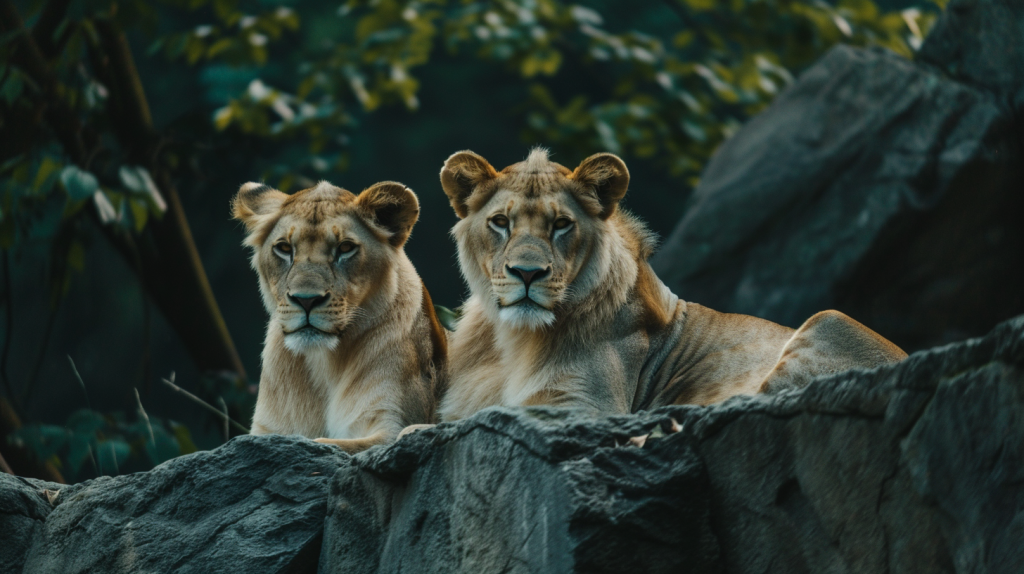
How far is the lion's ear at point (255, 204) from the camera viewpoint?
445 cm

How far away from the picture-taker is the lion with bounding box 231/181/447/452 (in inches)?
159

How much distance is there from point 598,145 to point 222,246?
239 inches

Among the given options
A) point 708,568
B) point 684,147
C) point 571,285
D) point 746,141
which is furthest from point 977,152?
point 708,568

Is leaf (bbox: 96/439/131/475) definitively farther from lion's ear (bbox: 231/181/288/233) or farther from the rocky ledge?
the rocky ledge

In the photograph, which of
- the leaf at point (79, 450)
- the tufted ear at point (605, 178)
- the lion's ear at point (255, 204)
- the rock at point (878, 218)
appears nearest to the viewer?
the tufted ear at point (605, 178)

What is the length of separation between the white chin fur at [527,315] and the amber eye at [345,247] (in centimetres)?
67

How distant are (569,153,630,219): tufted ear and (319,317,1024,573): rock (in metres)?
1.68

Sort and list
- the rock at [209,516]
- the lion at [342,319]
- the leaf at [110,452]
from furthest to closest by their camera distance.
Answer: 1. the leaf at [110,452]
2. the lion at [342,319]
3. the rock at [209,516]

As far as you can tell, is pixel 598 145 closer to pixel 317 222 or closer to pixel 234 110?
pixel 234 110

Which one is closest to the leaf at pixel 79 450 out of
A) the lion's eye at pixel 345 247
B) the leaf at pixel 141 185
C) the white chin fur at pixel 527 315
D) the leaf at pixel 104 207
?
the leaf at pixel 104 207

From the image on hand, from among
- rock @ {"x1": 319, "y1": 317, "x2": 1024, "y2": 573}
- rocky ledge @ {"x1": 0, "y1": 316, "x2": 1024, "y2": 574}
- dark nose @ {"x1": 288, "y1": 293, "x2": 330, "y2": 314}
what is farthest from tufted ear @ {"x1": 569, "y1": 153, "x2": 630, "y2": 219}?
rock @ {"x1": 319, "y1": 317, "x2": 1024, "y2": 573}

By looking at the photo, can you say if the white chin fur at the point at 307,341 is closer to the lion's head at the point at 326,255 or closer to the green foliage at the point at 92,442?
the lion's head at the point at 326,255

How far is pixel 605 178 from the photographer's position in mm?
4285

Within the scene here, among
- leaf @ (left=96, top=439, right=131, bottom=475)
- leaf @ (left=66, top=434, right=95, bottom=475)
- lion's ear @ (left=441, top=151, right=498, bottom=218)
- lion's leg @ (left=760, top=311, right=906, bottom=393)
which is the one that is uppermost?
lion's ear @ (left=441, top=151, right=498, bottom=218)
